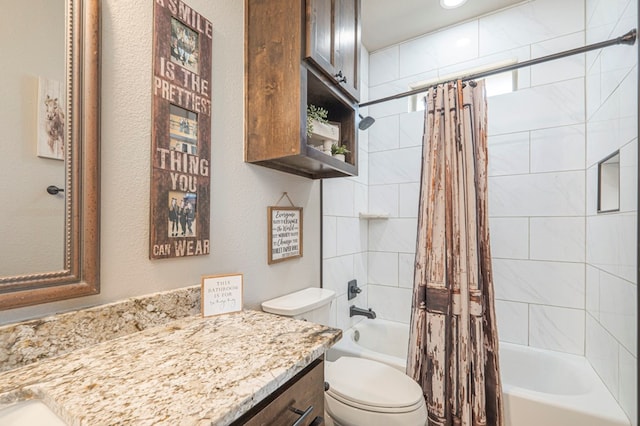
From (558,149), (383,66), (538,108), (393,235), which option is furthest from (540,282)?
(383,66)

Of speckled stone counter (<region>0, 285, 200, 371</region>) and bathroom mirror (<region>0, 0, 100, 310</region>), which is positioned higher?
bathroom mirror (<region>0, 0, 100, 310</region>)

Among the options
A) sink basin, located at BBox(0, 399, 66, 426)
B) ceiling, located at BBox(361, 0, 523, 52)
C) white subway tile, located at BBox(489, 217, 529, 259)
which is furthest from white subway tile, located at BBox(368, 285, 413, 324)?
sink basin, located at BBox(0, 399, 66, 426)

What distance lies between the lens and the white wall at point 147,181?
2.75 ft

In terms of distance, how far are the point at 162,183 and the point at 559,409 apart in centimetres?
190

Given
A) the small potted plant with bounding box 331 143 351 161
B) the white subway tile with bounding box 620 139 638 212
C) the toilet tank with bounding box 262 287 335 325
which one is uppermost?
the small potted plant with bounding box 331 143 351 161

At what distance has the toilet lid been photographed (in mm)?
1150

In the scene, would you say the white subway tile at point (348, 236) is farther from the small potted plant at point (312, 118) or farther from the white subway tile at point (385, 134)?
the small potted plant at point (312, 118)

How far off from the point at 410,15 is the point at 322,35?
1259 millimetres

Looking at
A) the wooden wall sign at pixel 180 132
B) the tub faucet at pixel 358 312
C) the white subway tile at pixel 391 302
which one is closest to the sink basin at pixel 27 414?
the wooden wall sign at pixel 180 132

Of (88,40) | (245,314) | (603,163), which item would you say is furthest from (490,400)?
(88,40)

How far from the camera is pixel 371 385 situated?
126 centimetres

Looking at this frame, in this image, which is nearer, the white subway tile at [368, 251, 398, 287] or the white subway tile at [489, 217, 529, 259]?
the white subway tile at [489, 217, 529, 259]

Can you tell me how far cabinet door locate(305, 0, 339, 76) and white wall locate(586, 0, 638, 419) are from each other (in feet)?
4.19

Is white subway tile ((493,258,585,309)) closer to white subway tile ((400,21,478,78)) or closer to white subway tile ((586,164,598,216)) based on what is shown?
white subway tile ((586,164,598,216))
